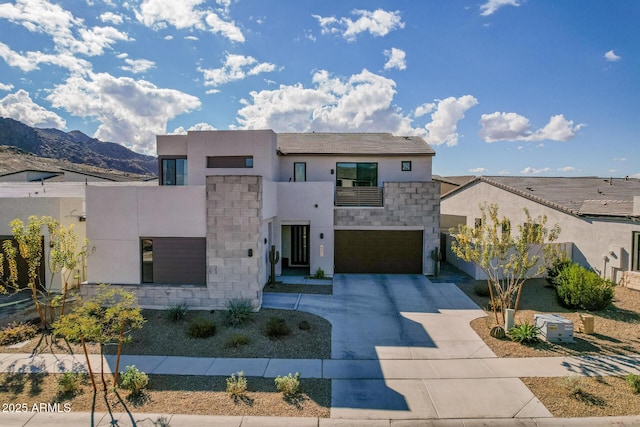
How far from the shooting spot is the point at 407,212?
59.4ft

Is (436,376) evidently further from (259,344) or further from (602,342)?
(602,342)

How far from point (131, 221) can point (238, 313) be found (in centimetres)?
542

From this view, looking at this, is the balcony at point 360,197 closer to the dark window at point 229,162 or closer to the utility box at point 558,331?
the dark window at point 229,162

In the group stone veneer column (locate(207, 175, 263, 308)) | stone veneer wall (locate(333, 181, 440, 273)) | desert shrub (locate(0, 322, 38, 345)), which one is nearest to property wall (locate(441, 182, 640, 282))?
stone veneer wall (locate(333, 181, 440, 273))

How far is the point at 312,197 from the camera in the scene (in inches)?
697

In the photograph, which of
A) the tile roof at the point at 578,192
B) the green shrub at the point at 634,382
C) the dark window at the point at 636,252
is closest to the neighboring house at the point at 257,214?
the tile roof at the point at 578,192

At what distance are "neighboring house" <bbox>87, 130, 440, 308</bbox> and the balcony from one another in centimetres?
5

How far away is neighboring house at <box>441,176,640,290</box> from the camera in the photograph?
14875 millimetres

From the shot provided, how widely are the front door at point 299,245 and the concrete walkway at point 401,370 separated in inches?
243

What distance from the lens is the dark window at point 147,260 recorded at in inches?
512

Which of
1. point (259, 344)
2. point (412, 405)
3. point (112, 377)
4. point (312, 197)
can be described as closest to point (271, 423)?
point (412, 405)

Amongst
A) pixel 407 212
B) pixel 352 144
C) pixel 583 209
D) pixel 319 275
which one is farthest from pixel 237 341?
pixel 583 209

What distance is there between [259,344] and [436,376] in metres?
4.84

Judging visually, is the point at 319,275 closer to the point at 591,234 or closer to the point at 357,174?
the point at 357,174
